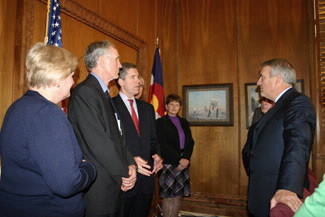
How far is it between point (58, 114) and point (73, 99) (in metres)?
0.71

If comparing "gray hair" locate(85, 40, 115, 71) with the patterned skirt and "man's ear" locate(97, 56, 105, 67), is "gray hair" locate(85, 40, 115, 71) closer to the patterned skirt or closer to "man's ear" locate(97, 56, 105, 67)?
"man's ear" locate(97, 56, 105, 67)

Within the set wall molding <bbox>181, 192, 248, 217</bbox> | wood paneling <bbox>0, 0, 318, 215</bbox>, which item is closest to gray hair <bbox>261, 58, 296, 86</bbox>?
wood paneling <bbox>0, 0, 318, 215</bbox>

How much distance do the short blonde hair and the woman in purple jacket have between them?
0.11ft

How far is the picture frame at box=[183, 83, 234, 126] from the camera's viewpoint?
193 inches

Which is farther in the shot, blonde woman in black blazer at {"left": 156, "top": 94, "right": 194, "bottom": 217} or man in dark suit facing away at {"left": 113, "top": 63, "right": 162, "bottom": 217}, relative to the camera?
blonde woman in black blazer at {"left": 156, "top": 94, "right": 194, "bottom": 217}

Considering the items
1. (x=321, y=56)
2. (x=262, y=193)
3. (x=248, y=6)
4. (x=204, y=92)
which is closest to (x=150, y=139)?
(x=262, y=193)

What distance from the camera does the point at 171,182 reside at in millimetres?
3623

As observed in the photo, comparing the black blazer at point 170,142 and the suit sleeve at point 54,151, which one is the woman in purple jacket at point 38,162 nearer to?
the suit sleeve at point 54,151

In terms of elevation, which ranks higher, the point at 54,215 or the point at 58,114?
the point at 58,114

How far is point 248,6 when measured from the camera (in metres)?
4.90

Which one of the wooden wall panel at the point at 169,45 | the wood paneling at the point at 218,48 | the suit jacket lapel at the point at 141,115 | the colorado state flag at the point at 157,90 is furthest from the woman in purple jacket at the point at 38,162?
the wooden wall panel at the point at 169,45

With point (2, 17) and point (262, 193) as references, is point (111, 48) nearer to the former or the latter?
point (2, 17)

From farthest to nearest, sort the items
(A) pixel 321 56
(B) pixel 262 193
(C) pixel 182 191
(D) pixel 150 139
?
(A) pixel 321 56, (C) pixel 182 191, (D) pixel 150 139, (B) pixel 262 193

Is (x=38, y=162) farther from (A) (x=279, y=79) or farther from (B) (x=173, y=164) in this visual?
(B) (x=173, y=164)
